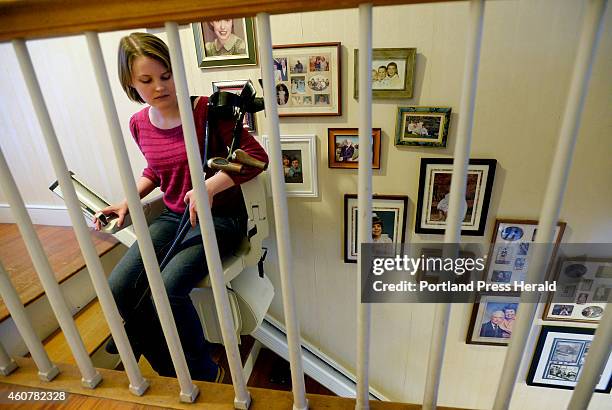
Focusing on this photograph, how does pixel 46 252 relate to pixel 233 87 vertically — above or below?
below

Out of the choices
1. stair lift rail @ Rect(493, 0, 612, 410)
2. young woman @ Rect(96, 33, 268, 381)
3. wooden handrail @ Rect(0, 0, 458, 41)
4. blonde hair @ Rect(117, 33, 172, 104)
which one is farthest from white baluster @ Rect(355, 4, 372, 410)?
blonde hair @ Rect(117, 33, 172, 104)

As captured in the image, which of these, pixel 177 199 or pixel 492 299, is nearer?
pixel 177 199

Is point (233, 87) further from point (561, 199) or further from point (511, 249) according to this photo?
point (511, 249)

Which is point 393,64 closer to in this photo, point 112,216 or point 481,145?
point 481,145

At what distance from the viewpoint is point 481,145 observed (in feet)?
3.93

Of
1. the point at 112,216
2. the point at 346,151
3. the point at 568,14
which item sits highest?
the point at 568,14

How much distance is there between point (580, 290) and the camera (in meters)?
1.37

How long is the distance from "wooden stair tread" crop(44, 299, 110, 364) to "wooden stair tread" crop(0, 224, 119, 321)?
0.65 ft

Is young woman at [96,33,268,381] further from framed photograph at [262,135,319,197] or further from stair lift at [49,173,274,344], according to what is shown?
framed photograph at [262,135,319,197]

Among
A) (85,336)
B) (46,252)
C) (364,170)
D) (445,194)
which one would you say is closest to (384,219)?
(445,194)

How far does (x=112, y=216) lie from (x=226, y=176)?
1.50ft

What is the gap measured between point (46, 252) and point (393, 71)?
1768 mm

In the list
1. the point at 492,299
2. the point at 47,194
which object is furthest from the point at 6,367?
the point at 492,299

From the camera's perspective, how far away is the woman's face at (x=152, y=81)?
873mm
